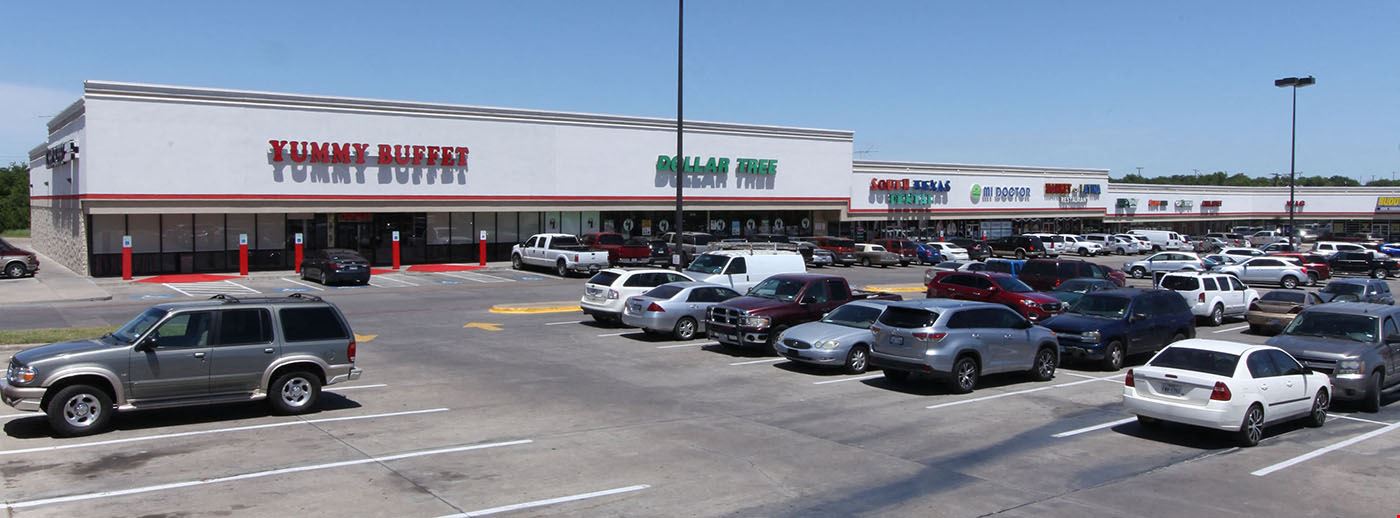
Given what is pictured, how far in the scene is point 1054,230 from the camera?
80562 millimetres

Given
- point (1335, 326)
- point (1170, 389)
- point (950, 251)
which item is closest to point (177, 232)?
point (950, 251)

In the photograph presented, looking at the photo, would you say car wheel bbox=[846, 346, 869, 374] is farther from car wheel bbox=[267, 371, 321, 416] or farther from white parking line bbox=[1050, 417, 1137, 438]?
car wheel bbox=[267, 371, 321, 416]

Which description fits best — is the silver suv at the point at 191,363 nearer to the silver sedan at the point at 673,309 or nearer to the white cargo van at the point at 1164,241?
the silver sedan at the point at 673,309

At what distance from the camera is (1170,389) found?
13367mm

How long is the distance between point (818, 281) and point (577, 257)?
827 inches

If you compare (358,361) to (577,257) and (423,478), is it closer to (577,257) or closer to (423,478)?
(423,478)

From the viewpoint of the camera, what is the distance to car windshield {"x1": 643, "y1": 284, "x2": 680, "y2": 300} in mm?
23141

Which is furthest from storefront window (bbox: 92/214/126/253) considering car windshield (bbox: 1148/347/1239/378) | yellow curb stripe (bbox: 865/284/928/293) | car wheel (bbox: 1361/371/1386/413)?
car wheel (bbox: 1361/371/1386/413)

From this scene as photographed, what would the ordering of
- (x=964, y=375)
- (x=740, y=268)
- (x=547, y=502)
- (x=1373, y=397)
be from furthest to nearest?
(x=740, y=268), (x=964, y=375), (x=1373, y=397), (x=547, y=502)

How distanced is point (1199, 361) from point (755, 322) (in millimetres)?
8941

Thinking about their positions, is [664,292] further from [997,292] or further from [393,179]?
[393,179]

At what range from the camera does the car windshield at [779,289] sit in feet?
71.9

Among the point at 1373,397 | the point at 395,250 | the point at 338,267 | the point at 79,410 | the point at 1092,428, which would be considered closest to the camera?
the point at 79,410

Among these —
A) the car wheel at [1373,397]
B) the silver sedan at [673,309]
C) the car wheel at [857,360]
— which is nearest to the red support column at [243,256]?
the silver sedan at [673,309]
